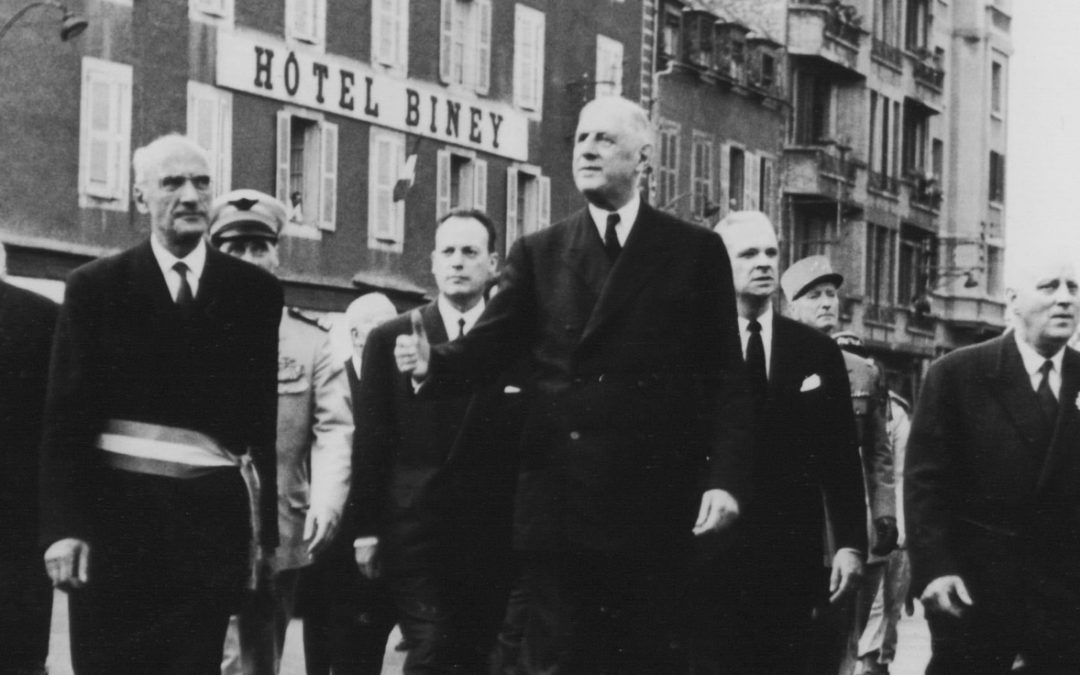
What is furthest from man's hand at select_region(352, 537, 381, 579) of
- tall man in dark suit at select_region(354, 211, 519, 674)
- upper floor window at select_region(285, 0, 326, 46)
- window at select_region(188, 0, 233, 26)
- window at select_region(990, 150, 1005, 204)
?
window at select_region(990, 150, 1005, 204)

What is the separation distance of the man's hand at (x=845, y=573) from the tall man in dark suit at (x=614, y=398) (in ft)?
6.28

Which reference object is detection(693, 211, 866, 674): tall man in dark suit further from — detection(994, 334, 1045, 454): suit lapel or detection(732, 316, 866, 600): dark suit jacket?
detection(994, 334, 1045, 454): suit lapel

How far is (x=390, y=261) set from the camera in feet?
129

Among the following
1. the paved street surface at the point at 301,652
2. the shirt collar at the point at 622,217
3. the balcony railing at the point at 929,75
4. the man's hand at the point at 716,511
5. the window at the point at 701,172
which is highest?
the balcony railing at the point at 929,75

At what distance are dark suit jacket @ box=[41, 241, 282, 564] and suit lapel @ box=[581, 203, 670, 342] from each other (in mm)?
1102

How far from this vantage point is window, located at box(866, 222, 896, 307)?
63438 millimetres

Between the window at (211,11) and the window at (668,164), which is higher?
the window at (211,11)

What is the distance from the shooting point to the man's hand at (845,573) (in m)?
9.35

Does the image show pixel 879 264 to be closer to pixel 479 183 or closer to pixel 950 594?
pixel 479 183

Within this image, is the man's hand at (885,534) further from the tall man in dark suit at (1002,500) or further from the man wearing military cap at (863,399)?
the tall man in dark suit at (1002,500)

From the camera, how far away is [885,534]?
37.7 ft

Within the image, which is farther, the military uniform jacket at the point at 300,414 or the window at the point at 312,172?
the window at the point at 312,172

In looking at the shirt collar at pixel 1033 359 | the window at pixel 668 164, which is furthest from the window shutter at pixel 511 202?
the shirt collar at pixel 1033 359

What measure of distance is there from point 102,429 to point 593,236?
5.07 feet
